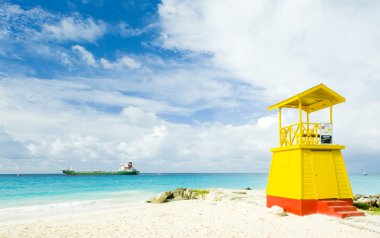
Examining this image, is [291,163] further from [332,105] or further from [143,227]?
[143,227]

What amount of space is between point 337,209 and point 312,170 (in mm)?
1989

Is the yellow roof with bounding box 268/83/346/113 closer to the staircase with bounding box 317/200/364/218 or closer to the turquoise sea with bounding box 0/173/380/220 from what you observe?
the staircase with bounding box 317/200/364/218

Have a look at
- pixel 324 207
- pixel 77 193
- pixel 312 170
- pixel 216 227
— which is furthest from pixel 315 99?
pixel 77 193

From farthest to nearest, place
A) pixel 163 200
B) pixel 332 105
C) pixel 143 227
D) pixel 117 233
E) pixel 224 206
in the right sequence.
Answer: pixel 163 200, pixel 224 206, pixel 332 105, pixel 143 227, pixel 117 233

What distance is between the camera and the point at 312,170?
578 inches

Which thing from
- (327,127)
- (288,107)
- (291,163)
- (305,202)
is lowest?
(305,202)

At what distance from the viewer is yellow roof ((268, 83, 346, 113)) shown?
50.3 feet

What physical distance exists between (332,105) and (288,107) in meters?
2.25

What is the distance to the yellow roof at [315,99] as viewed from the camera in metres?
15.3

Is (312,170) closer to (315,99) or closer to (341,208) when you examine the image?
(341,208)

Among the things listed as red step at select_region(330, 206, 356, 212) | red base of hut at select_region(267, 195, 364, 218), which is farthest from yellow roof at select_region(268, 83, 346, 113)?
red step at select_region(330, 206, 356, 212)

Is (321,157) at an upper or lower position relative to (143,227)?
upper

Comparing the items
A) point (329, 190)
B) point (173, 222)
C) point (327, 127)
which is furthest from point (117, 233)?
point (327, 127)

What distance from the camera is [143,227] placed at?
13.1 metres
